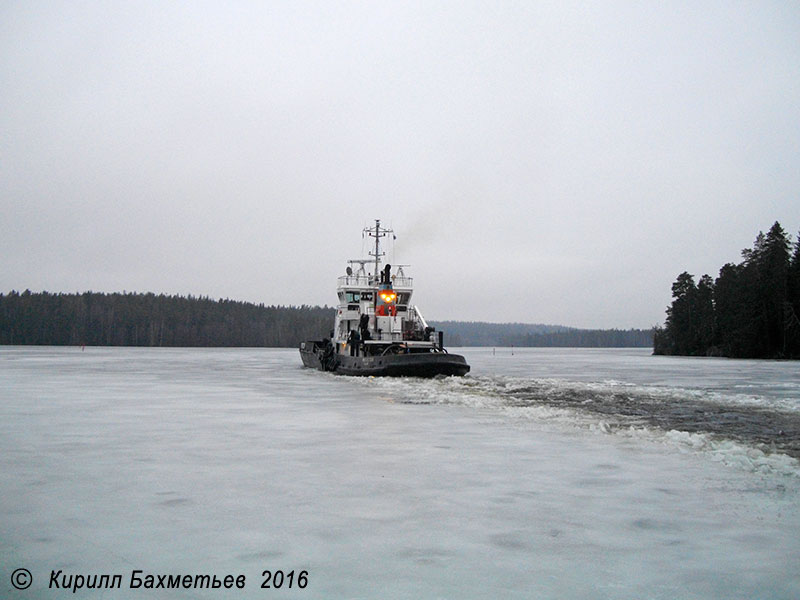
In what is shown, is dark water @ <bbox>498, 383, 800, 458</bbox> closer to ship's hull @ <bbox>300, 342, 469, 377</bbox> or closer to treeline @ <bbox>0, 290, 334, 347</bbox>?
ship's hull @ <bbox>300, 342, 469, 377</bbox>

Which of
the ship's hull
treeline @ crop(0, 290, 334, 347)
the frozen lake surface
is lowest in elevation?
the frozen lake surface

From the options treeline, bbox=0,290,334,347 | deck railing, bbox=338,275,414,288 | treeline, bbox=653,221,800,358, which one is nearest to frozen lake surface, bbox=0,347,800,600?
deck railing, bbox=338,275,414,288

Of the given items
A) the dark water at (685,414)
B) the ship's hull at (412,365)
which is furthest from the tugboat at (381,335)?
the dark water at (685,414)

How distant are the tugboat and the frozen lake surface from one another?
1343 centimetres

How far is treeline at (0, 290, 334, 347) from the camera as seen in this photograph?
136000 millimetres

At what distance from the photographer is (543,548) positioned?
521cm

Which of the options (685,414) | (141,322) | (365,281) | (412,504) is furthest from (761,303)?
(141,322)

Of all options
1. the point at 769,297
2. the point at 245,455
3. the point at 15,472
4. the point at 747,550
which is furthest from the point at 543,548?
the point at 769,297

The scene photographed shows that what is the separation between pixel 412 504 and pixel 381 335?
27.0m

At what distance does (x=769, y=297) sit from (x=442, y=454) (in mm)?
63884

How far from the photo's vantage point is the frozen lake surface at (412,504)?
4.65 meters

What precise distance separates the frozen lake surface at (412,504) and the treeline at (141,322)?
13855 cm

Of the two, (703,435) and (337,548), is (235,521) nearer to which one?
(337,548)

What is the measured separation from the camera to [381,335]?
33.6 metres
